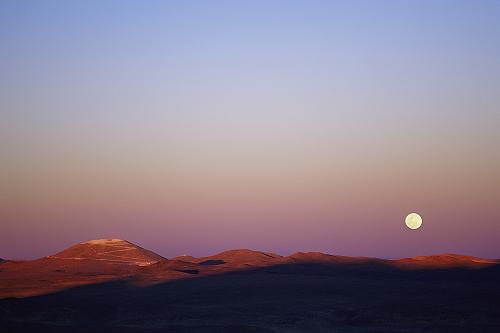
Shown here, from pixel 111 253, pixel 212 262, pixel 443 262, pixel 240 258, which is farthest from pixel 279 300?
pixel 111 253

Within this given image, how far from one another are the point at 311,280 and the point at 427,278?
9582 millimetres

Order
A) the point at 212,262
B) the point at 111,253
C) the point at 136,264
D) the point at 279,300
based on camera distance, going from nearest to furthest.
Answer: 1. the point at 279,300
2. the point at 136,264
3. the point at 212,262
4. the point at 111,253

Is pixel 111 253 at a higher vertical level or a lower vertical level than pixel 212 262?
higher

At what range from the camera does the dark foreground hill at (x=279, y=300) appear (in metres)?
37.4

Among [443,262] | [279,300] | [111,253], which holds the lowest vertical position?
[279,300]

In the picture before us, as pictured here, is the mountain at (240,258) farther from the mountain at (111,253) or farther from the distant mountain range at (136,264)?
the mountain at (111,253)

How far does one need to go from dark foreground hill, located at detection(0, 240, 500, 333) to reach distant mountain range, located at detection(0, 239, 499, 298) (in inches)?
14.3

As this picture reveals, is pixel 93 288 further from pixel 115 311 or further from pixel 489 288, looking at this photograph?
pixel 489 288

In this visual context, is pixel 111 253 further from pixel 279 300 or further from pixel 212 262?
pixel 279 300

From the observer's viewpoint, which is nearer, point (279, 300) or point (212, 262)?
point (279, 300)

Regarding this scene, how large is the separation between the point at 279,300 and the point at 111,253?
135ft

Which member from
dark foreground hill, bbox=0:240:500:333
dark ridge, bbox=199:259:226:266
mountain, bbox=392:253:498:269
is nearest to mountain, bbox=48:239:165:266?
dark ridge, bbox=199:259:226:266

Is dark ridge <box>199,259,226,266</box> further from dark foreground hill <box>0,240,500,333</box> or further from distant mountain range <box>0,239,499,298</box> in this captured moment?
dark foreground hill <box>0,240,500,333</box>

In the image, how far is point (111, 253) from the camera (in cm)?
8181
